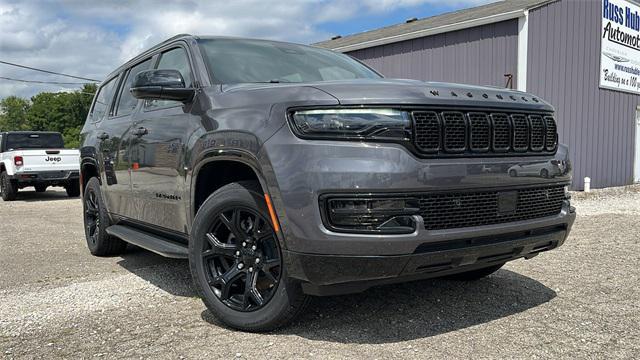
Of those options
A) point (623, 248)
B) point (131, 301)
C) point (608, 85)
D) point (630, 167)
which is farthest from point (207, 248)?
point (630, 167)

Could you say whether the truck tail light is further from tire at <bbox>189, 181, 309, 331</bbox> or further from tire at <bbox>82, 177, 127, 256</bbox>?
tire at <bbox>82, 177, 127, 256</bbox>

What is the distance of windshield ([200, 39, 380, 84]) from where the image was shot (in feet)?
12.7

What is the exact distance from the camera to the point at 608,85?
15086mm

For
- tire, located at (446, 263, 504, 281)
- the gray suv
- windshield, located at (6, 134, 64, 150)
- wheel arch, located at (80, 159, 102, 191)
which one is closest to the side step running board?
the gray suv

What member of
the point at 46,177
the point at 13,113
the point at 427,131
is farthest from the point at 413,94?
the point at 13,113

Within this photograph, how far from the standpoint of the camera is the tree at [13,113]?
116188mm

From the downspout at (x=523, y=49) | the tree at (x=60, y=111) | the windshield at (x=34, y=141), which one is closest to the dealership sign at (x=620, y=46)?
the downspout at (x=523, y=49)

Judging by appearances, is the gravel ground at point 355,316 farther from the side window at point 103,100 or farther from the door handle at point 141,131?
the side window at point 103,100

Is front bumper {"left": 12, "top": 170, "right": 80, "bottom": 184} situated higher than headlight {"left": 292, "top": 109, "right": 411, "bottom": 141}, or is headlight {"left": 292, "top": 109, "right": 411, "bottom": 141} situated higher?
headlight {"left": 292, "top": 109, "right": 411, "bottom": 141}

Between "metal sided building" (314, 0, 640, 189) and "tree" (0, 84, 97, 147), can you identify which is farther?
"tree" (0, 84, 97, 147)

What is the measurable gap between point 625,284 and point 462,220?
2241mm

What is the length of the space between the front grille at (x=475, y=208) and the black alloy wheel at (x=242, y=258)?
0.84 m

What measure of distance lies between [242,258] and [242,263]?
3 centimetres

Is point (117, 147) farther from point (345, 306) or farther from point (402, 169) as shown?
point (402, 169)
